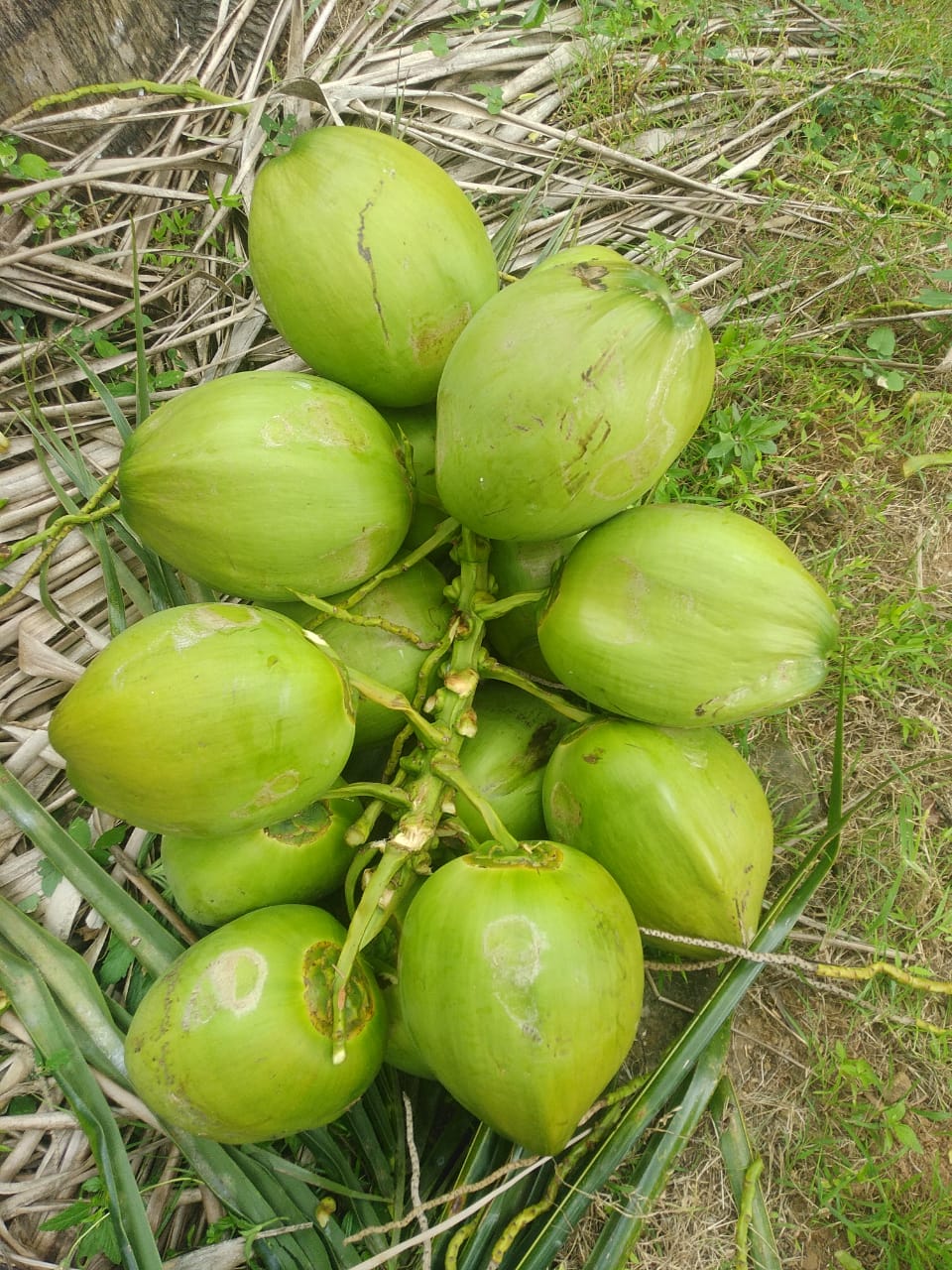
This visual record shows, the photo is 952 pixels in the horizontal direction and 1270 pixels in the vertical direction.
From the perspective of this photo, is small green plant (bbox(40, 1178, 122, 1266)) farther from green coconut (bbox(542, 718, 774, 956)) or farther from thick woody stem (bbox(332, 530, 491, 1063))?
green coconut (bbox(542, 718, 774, 956))

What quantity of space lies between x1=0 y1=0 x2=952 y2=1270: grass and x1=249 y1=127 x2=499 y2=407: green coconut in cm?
70

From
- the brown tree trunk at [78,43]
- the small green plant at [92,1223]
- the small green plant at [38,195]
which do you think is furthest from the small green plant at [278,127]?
the small green plant at [92,1223]

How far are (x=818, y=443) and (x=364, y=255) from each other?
1.46 m

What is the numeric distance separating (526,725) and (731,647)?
59 cm

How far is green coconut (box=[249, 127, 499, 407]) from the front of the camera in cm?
163

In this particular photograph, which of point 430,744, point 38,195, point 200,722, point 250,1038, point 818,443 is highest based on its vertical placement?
point 38,195

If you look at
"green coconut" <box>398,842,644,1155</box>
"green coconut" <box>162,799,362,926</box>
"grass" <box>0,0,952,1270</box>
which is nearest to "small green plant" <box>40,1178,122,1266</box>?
"grass" <box>0,0,952,1270</box>

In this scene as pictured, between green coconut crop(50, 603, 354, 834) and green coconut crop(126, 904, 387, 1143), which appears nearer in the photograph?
green coconut crop(50, 603, 354, 834)

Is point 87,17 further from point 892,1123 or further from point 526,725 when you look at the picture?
point 892,1123

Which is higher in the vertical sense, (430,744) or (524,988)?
(430,744)

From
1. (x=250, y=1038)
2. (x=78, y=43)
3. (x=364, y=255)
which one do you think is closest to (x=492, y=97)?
(x=78, y=43)

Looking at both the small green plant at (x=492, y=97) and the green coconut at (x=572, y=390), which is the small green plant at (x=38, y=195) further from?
the green coconut at (x=572, y=390)

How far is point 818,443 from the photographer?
2.47 meters

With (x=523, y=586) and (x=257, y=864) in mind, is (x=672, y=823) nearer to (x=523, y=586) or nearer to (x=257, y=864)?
(x=523, y=586)
